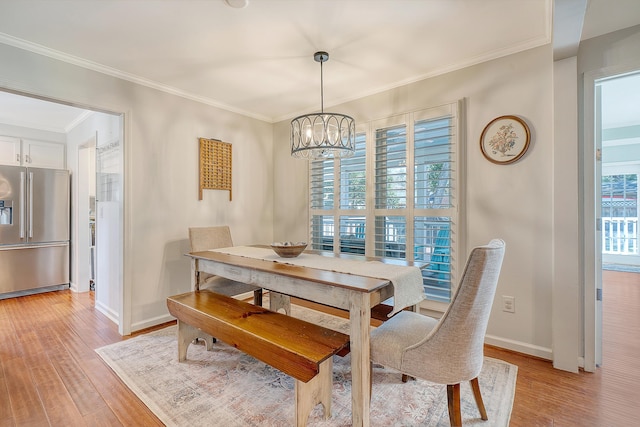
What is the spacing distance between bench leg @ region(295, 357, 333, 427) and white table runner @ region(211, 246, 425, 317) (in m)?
0.53

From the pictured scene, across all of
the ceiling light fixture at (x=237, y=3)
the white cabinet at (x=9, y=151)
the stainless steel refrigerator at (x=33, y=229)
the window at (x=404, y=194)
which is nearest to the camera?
the ceiling light fixture at (x=237, y=3)

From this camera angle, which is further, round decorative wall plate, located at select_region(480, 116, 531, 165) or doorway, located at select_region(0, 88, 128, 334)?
doorway, located at select_region(0, 88, 128, 334)

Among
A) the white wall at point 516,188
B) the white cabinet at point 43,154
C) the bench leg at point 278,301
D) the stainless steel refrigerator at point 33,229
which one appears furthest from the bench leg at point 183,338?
the white cabinet at point 43,154

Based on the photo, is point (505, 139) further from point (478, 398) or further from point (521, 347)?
point (478, 398)

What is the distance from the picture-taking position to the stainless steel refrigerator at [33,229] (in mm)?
3883

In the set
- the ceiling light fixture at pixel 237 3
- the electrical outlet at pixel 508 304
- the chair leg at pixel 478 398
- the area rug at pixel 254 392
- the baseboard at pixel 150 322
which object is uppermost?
the ceiling light fixture at pixel 237 3

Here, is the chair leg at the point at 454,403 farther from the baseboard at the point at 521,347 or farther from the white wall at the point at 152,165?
the white wall at the point at 152,165

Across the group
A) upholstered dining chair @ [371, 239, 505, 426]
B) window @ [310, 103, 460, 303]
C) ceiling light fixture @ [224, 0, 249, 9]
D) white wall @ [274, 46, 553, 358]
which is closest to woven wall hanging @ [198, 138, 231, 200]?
window @ [310, 103, 460, 303]

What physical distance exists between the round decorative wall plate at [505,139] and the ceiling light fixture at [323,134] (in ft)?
4.01

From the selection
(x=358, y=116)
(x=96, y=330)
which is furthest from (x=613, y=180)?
(x=96, y=330)

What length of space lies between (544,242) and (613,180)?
5990mm

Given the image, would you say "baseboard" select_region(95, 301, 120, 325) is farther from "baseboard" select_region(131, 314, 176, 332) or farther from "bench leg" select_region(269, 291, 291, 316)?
"bench leg" select_region(269, 291, 291, 316)

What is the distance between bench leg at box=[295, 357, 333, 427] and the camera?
1.48 m

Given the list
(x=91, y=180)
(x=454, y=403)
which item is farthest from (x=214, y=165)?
(x=454, y=403)
